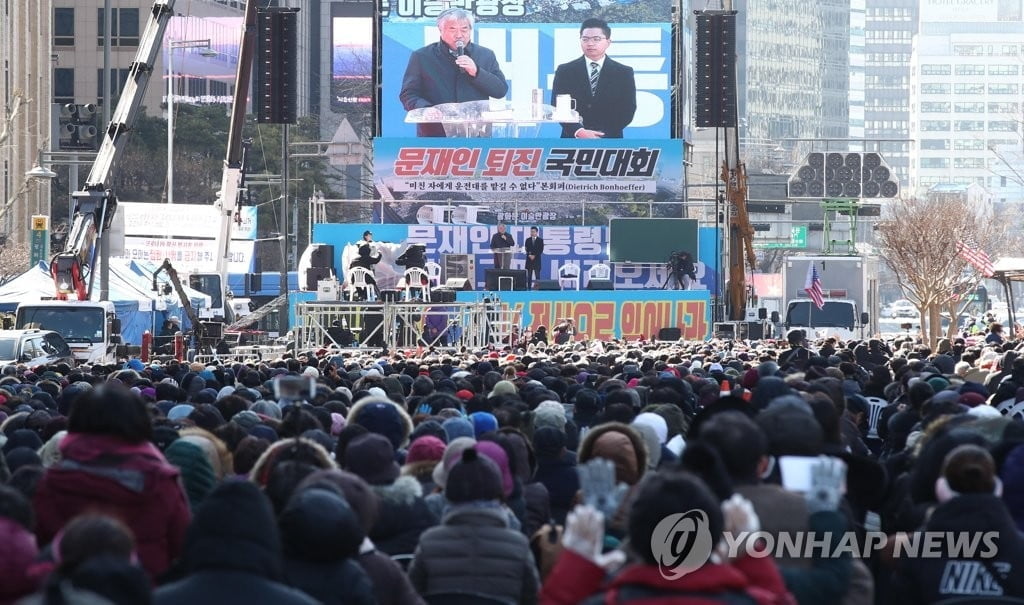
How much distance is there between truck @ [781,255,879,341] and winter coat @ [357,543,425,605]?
38212mm

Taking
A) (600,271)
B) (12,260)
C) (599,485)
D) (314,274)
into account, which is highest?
(12,260)

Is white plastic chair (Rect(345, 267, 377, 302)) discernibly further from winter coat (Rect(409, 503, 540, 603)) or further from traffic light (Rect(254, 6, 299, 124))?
winter coat (Rect(409, 503, 540, 603))

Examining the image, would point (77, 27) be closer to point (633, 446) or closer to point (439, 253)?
point (439, 253)

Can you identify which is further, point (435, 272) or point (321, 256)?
point (321, 256)

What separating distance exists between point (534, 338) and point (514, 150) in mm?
13825

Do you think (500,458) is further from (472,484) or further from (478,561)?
(478,561)

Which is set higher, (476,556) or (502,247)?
(502,247)

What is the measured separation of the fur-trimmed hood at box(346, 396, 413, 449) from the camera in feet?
33.2

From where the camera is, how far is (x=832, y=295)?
46.3 meters

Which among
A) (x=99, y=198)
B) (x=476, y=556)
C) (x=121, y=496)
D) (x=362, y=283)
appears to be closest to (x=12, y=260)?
(x=362, y=283)

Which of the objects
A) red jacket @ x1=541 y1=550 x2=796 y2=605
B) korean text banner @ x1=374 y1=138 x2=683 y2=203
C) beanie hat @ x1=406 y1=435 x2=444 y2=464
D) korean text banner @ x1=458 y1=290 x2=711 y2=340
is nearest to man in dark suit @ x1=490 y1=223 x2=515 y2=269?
korean text banner @ x1=458 y1=290 x2=711 y2=340

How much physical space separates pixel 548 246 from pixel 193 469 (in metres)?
45.4

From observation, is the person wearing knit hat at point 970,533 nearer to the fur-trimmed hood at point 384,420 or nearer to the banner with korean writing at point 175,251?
the fur-trimmed hood at point 384,420

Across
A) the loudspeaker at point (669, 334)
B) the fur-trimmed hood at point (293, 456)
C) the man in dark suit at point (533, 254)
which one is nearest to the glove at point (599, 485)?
the fur-trimmed hood at point (293, 456)
